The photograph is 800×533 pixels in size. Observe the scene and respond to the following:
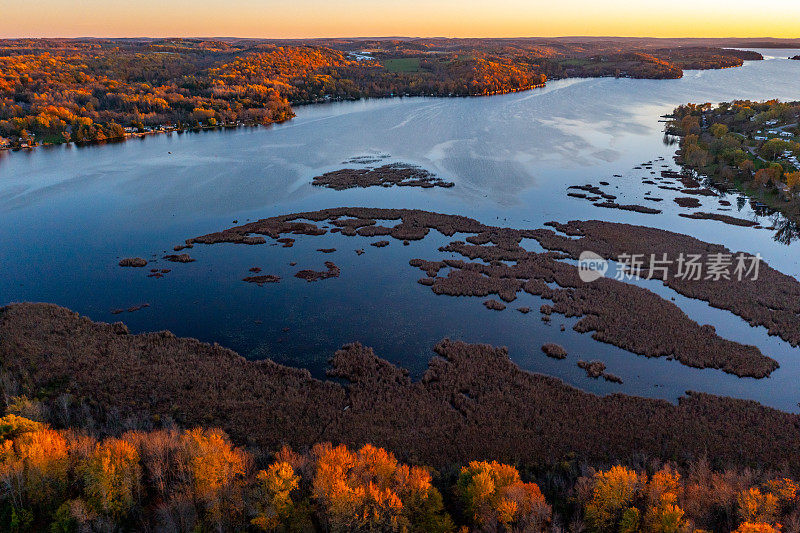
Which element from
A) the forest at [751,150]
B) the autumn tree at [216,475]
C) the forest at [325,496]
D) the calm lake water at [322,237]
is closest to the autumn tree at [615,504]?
the forest at [325,496]

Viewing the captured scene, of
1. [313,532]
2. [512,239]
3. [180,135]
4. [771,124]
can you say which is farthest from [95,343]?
[771,124]

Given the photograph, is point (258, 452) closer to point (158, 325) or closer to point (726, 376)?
point (158, 325)

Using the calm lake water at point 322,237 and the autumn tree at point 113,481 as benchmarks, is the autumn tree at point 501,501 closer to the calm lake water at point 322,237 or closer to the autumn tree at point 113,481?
the calm lake water at point 322,237

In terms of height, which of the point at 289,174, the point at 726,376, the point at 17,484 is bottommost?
the point at 726,376

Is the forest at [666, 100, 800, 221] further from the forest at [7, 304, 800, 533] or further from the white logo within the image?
the forest at [7, 304, 800, 533]

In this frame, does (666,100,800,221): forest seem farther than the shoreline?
Yes

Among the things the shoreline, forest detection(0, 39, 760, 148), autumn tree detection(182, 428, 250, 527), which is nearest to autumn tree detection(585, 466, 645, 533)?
the shoreline
